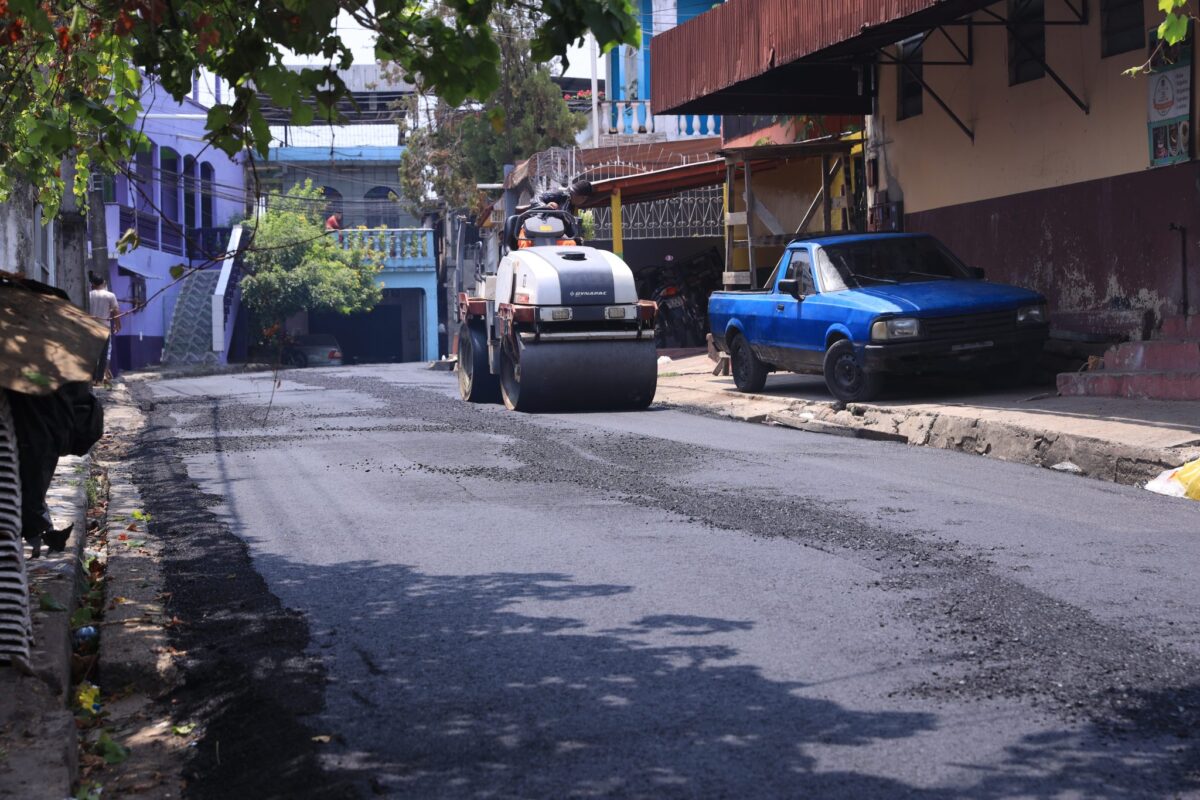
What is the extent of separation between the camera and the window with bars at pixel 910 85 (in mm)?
20391

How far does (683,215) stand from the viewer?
29.9 metres

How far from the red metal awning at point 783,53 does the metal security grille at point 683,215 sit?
6.76 metres

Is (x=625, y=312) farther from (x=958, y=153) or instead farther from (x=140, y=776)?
(x=140, y=776)

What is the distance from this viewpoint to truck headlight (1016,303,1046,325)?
1493 centimetres

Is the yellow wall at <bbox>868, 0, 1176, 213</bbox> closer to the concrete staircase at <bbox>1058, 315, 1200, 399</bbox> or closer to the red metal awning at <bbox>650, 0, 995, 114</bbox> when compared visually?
the red metal awning at <bbox>650, 0, 995, 114</bbox>

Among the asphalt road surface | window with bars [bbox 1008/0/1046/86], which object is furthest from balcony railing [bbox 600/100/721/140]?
the asphalt road surface

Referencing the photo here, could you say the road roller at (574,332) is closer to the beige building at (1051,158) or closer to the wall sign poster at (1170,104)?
the beige building at (1051,158)

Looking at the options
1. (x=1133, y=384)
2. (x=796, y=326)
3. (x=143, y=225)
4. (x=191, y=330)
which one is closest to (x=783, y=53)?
(x=796, y=326)

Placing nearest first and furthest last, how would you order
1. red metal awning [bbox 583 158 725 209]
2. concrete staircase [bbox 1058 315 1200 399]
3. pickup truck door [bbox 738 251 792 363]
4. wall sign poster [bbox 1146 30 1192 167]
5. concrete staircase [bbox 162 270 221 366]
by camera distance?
concrete staircase [bbox 1058 315 1200 399] → wall sign poster [bbox 1146 30 1192 167] → pickup truck door [bbox 738 251 792 363] → red metal awning [bbox 583 158 725 209] → concrete staircase [bbox 162 270 221 366]

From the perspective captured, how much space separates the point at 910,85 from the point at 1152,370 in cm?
859

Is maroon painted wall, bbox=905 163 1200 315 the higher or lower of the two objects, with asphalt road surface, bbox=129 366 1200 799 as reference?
higher

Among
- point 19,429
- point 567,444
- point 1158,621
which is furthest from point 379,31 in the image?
point 567,444

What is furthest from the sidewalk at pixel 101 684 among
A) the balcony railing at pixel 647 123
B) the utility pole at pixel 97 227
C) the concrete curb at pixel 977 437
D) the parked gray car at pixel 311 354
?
the parked gray car at pixel 311 354

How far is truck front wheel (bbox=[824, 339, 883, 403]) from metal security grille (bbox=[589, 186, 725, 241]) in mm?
13221
